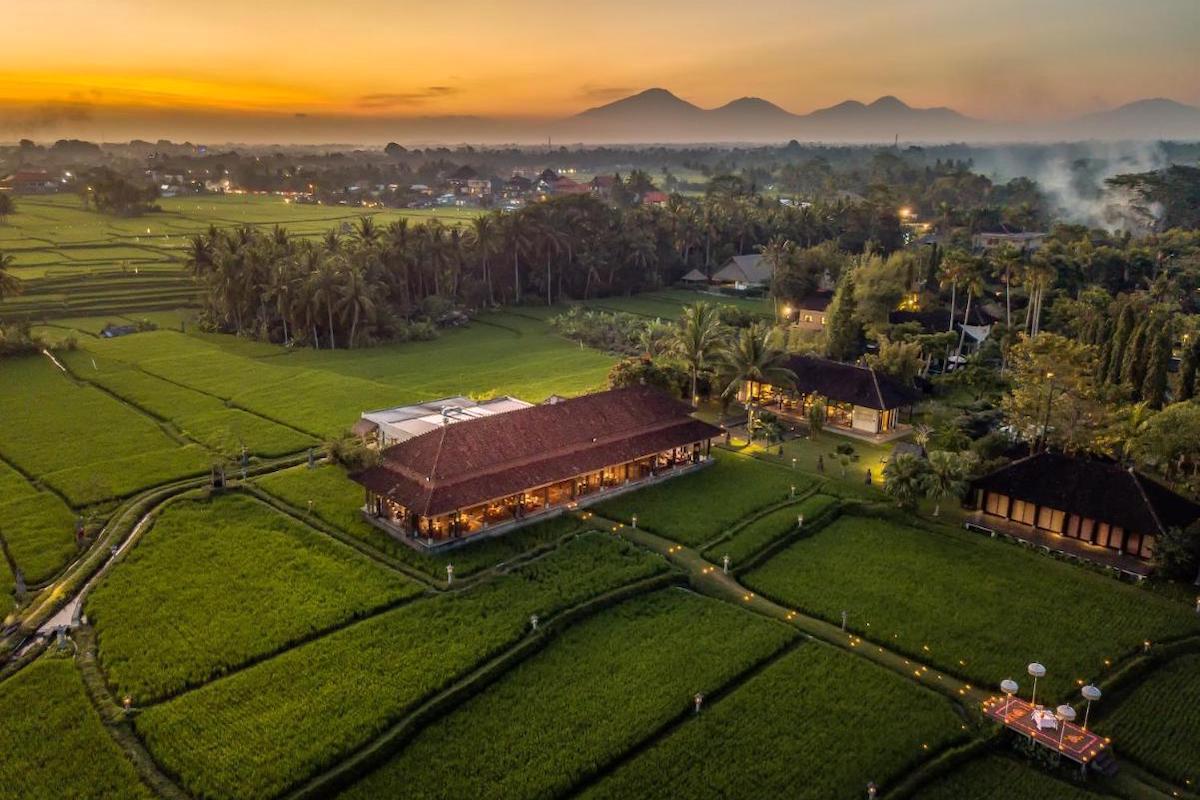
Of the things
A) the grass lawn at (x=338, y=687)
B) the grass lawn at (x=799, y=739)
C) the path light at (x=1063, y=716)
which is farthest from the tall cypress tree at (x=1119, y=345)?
the grass lawn at (x=338, y=687)

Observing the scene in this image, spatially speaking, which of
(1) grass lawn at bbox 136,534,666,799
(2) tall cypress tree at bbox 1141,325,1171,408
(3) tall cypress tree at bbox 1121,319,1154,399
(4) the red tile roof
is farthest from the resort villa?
(1) grass lawn at bbox 136,534,666,799

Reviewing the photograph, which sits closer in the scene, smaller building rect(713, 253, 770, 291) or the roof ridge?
the roof ridge

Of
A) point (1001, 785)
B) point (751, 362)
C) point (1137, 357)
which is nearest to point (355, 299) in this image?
point (751, 362)

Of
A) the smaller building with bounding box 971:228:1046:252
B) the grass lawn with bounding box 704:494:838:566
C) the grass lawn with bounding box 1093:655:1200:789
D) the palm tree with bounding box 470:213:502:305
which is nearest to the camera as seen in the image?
the grass lawn with bounding box 1093:655:1200:789

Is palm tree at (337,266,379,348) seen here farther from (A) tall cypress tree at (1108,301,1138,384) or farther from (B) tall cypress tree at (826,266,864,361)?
(A) tall cypress tree at (1108,301,1138,384)

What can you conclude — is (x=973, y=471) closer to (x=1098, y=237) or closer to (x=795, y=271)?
(x=795, y=271)

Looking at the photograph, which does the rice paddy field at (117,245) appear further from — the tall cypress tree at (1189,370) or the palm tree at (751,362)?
the tall cypress tree at (1189,370)
